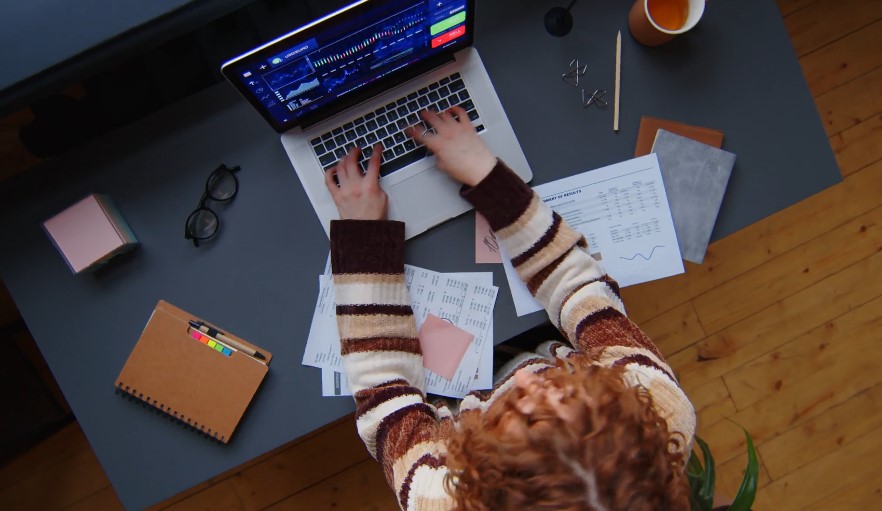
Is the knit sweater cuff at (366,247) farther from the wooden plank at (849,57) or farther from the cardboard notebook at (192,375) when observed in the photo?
the wooden plank at (849,57)

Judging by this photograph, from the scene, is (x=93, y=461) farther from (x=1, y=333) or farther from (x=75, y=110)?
(x=75, y=110)

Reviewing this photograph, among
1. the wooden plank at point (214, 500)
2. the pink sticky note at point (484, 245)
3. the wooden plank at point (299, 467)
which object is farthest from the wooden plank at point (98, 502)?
the pink sticky note at point (484, 245)

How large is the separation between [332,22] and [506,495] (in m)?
0.62

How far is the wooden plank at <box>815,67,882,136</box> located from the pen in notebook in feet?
5.35

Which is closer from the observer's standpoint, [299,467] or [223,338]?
[223,338]

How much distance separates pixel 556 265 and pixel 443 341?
229 mm

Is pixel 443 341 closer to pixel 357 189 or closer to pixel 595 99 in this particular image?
pixel 357 189

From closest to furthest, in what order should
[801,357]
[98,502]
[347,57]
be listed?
[347,57], [98,502], [801,357]

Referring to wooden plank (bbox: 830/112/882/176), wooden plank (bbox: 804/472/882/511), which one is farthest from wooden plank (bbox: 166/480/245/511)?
wooden plank (bbox: 830/112/882/176)

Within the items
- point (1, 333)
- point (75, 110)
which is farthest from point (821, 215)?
point (1, 333)

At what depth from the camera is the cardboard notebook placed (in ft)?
3.03

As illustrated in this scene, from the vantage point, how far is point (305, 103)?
0.90 m

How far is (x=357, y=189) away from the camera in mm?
923

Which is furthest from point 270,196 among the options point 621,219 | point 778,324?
point 778,324
